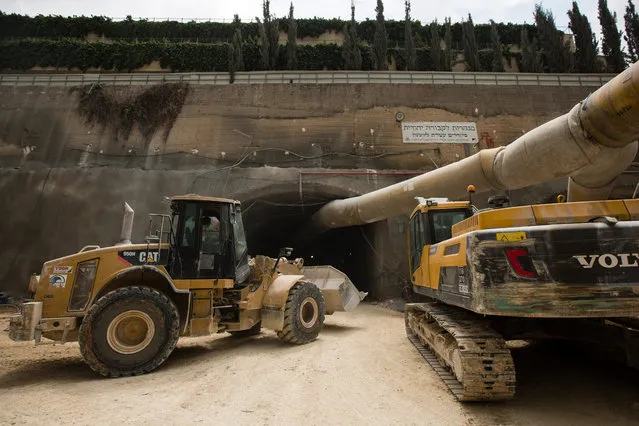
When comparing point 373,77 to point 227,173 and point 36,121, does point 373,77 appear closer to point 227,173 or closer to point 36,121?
point 227,173

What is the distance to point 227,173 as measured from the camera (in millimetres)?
14031

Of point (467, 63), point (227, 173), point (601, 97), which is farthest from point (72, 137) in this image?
point (467, 63)

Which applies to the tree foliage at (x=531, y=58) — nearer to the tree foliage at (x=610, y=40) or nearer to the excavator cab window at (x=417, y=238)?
the tree foliage at (x=610, y=40)

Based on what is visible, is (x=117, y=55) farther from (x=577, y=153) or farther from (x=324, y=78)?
(x=577, y=153)

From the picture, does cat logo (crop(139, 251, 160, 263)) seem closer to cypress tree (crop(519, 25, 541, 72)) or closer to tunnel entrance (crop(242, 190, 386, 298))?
tunnel entrance (crop(242, 190, 386, 298))

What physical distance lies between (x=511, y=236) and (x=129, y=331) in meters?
5.12

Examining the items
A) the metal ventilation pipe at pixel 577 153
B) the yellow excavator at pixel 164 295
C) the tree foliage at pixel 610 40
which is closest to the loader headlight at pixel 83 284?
the yellow excavator at pixel 164 295

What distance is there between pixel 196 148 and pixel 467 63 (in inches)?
790

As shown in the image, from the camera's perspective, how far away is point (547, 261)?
2998 mm

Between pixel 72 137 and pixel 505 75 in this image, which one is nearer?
pixel 72 137

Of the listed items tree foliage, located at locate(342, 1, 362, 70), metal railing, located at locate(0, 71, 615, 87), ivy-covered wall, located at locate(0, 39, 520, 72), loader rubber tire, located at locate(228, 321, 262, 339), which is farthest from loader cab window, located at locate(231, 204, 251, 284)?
tree foliage, located at locate(342, 1, 362, 70)

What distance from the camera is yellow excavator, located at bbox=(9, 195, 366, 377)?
5039mm

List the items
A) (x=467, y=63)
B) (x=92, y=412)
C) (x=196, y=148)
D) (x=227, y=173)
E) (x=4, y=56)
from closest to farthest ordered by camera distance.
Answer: (x=92, y=412), (x=227, y=173), (x=196, y=148), (x=4, y=56), (x=467, y=63)

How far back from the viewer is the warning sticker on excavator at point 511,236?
3.09 m
